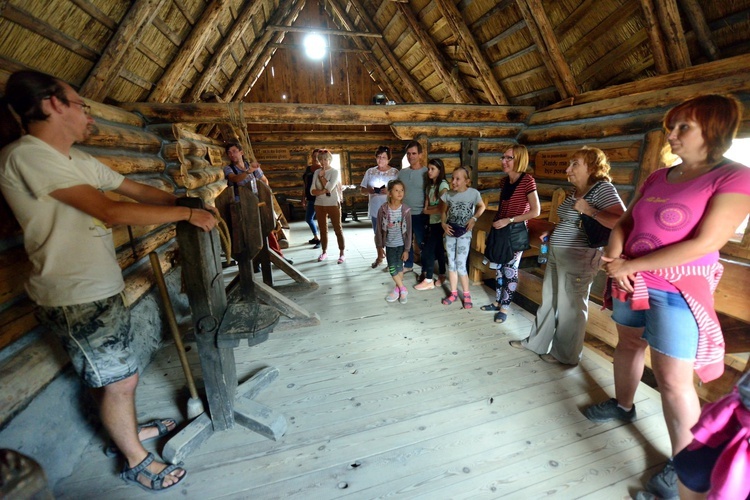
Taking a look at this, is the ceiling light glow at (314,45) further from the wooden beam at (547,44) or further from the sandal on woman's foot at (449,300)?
the sandal on woman's foot at (449,300)

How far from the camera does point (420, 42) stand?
A: 659 cm

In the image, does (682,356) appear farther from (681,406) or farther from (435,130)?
(435,130)

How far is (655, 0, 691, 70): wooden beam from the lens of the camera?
11.2 feet

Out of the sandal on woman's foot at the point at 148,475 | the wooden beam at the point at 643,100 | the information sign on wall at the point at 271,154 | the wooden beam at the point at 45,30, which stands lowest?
the sandal on woman's foot at the point at 148,475

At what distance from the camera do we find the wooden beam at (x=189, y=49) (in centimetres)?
433

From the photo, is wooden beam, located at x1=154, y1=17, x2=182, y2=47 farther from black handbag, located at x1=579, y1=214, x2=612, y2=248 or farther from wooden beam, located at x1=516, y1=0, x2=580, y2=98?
black handbag, located at x1=579, y1=214, x2=612, y2=248

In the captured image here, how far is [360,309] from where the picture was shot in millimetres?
4113

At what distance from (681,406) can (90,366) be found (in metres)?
3.21

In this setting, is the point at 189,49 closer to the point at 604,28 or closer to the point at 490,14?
the point at 490,14

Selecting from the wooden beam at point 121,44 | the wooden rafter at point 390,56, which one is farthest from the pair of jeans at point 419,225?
the wooden rafter at point 390,56

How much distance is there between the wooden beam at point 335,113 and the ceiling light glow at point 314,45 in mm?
6485

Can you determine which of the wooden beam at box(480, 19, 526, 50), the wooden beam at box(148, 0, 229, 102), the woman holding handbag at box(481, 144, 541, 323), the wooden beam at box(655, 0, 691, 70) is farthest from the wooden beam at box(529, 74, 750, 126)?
the wooden beam at box(148, 0, 229, 102)

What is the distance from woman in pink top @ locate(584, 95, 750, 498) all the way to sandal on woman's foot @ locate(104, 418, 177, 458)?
312 centimetres

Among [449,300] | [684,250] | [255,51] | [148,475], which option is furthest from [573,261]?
[255,51]
